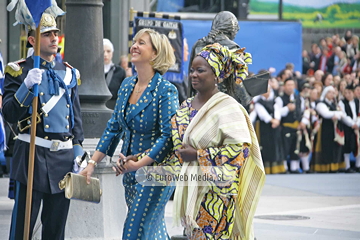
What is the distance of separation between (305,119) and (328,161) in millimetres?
1140

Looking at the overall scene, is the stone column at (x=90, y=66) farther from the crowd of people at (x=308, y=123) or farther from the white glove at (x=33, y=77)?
the crowd of people at (x=308, y=123)

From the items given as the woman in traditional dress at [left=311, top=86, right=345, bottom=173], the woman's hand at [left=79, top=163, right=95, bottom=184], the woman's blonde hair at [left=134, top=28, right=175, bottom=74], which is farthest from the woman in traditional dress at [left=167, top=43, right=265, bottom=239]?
the woman in traditional dress at [left=311, top=86, right=345, bottom=173]

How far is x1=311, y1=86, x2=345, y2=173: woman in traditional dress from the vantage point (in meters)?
16.5

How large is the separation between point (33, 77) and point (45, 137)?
1.79 feet

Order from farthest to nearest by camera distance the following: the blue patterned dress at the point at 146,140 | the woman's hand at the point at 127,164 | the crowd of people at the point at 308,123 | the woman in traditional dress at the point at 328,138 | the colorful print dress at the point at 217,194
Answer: the woman in traditional dress at the point at 328,138 → the crowd of people at the point at 308,123 → the blue patterned dress at the point at 146,140 → the woman's hand at the point at 127,164 → the colorful print dress at the point at 217,194

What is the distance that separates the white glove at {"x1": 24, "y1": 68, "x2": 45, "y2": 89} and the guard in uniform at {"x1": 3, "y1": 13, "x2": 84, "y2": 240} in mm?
135

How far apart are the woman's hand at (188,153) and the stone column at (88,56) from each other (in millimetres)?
2922

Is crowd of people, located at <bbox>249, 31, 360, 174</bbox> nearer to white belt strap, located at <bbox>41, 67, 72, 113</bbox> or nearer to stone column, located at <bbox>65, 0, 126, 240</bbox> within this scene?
stone column, located at <bbox>65, 0, 126, 240</bbox>

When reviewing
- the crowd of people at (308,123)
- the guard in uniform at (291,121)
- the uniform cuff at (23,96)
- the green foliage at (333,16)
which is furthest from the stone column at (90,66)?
the green foliage at (333,16)

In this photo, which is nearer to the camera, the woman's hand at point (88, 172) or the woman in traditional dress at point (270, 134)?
the woman's hand at point (88, 172)

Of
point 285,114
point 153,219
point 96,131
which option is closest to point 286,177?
point 285,114

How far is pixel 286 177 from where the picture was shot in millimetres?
15148

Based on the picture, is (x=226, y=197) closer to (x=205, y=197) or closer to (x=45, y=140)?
(x=205, y=197)

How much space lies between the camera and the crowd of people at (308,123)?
1587 centimetres
